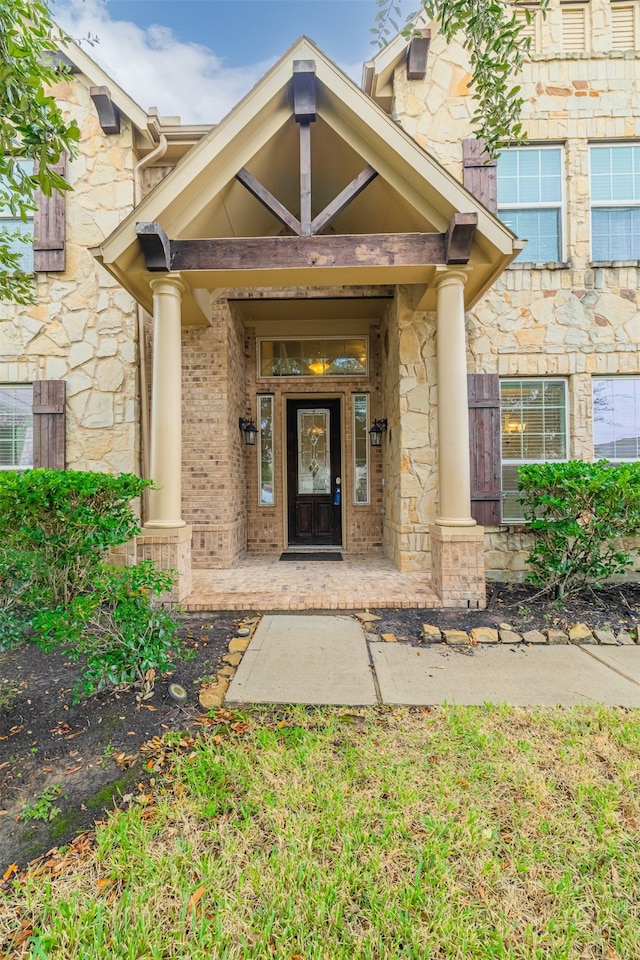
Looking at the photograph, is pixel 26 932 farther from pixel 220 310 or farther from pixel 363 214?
pixel 363 214

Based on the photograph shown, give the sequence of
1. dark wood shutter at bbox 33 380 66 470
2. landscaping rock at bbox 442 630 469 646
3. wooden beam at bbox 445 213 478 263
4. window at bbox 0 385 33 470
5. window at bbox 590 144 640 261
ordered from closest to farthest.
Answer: landscaping rock at bbox 442 630 469 646 → wooden beam at bbox 445 213 478 263 → window at bbox 590 144 640 261 → dark wood shutter at bbox 33 380 66 470 → window at bbox 0 385 33 470

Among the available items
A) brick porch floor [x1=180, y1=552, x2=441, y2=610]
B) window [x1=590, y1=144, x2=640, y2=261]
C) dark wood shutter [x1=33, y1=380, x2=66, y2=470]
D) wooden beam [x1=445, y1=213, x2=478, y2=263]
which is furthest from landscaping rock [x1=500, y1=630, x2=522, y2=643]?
dark wood shutter [x1=33, y1=380, x2=66, y2=470]

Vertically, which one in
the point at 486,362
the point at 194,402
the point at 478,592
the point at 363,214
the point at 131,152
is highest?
the point at 131,152

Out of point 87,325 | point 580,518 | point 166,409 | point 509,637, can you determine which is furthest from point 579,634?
point 87,325

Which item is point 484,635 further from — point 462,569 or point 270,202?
point 270,202

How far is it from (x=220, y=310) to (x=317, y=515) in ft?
11.2

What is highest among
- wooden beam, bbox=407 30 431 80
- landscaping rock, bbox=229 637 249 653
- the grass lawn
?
wooden beam, bbox=407 30 431 80

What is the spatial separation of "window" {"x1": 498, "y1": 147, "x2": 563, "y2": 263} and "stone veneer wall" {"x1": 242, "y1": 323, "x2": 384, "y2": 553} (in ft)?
7.69

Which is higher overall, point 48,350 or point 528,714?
point 48,350

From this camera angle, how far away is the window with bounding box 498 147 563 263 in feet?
17.2

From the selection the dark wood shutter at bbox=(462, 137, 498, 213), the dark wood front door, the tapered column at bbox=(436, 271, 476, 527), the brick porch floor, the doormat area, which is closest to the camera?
the brick porch floor

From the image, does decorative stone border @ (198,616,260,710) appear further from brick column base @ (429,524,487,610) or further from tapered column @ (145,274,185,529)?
brick column base @ (429,524,487,610)

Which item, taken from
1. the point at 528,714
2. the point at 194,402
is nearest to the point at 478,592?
the point at 528,714

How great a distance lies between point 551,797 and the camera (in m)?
1.73
